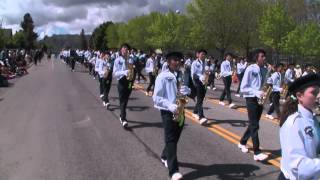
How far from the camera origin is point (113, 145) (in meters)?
10.9

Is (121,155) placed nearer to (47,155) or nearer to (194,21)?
(47,155)

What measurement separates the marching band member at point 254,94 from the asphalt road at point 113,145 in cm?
33

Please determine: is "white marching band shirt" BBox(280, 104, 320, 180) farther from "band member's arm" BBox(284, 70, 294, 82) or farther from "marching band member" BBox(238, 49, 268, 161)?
"band member's arm" BBox(284, 70, 294, 82)

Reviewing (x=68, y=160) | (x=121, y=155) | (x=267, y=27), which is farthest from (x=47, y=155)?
(x=267, y=27)

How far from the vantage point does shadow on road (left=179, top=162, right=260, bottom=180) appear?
27.5ft

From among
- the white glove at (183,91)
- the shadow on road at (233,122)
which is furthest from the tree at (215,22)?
the white glove at (183,91)

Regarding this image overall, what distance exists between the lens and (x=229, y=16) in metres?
61.0

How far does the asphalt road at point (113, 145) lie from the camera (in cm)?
870

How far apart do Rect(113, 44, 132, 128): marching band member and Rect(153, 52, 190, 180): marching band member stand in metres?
5.17

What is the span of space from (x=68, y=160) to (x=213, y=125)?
502 centimetres

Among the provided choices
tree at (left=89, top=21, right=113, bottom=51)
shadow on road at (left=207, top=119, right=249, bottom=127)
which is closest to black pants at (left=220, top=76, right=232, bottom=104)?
shadow on road at (left=207, top=119, right=249, bottom=127)

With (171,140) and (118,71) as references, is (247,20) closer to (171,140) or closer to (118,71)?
(118,71)

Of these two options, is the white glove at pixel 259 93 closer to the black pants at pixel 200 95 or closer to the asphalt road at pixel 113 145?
the asphalt road at pixel 113 145

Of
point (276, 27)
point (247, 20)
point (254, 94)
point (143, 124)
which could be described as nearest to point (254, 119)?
point (254, 94)
